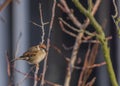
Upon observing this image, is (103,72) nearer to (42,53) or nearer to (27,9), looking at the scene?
(27,9)

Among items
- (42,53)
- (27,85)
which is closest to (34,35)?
(27,85)

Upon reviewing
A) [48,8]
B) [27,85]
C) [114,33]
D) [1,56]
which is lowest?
[27,85]

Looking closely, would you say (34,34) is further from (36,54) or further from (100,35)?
(100,35)

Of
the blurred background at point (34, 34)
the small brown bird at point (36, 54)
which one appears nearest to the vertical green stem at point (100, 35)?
the small brown bird at point (36, 54)

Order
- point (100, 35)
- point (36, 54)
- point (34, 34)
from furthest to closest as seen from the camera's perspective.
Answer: point (34, 34), point (36, 54), point (100, 35)

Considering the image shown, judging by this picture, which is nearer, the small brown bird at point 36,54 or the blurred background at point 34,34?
the small brown bird at point 36,54

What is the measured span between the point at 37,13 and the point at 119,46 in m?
0.74

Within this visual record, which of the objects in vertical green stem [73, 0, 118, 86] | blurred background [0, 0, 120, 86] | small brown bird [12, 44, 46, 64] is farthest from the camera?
blurred background [0, 0, 120, 86]

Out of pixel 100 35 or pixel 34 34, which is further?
pixel 34 34

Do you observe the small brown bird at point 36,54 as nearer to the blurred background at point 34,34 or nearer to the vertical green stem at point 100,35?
the blurred background at point 34,34

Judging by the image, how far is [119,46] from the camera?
3.24 m

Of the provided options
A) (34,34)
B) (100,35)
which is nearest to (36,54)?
(34,34)

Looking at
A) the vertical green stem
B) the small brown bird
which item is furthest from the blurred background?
the vertical green stem

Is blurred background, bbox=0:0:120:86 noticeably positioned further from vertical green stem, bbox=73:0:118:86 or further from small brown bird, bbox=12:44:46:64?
vertical green stem, bbox=73:0:118:86
